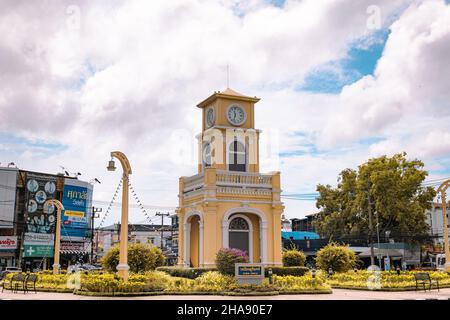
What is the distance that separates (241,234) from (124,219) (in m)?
12.3

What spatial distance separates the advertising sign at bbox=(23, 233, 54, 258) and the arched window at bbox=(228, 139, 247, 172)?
37686 millimetres

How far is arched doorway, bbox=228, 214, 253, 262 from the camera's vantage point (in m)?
33.2

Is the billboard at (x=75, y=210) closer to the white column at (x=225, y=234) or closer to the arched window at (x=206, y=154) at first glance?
Answer: the arched window at (x=206, y=154)

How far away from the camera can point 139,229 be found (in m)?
110

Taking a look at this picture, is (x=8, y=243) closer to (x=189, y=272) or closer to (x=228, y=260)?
(x=189, y=272)

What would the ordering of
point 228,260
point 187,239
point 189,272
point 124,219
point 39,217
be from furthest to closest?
point 39,217
point 187,239
point 189,272
point 228,260
point 124,219

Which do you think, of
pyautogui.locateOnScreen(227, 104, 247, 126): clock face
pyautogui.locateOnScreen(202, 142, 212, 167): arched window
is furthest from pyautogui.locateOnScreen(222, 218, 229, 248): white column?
pyautogui.locateOnScreen(227, 104, 247, 126): clock face

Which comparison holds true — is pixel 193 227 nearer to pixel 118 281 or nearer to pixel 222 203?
pixel 222 203

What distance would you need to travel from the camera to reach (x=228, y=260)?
87.6 feet

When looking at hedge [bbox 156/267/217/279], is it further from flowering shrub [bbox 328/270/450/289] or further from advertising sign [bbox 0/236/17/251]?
advertising sign [bbox 0/236/17/251]

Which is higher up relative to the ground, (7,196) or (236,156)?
(236,156)

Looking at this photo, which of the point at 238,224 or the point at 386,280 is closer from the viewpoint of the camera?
the point at 386,280

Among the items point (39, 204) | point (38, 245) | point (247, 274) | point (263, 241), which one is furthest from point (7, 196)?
point (247, 274)

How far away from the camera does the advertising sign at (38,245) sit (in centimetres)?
6259
